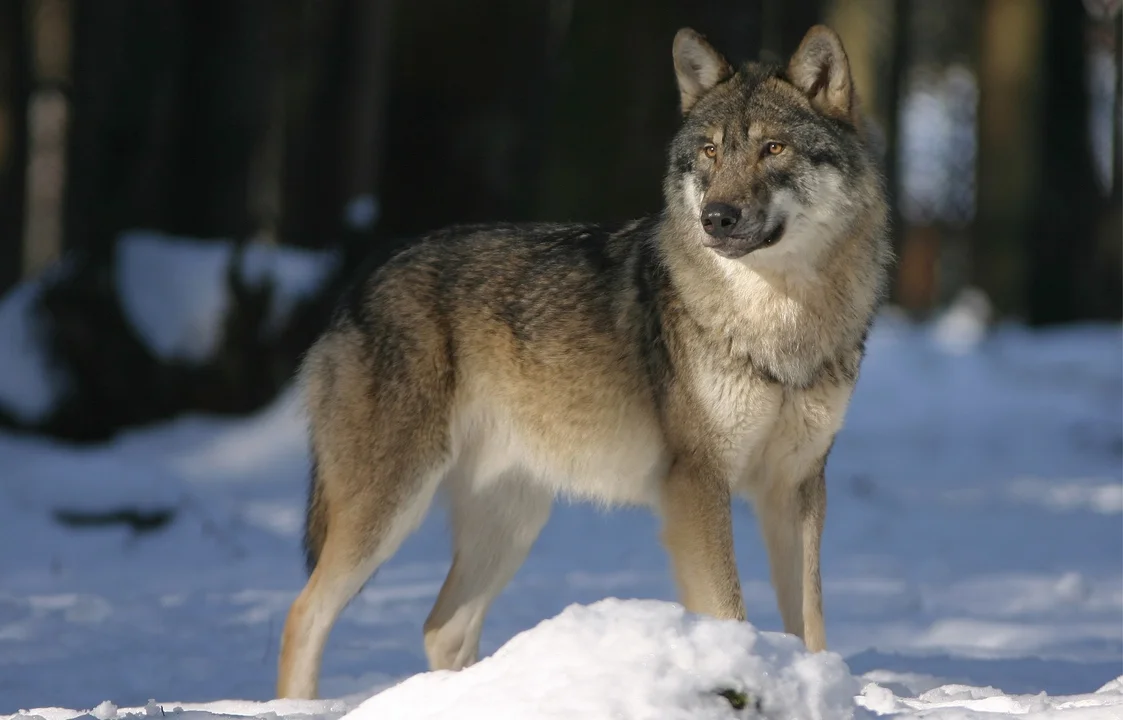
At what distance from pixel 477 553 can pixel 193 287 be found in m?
5.19

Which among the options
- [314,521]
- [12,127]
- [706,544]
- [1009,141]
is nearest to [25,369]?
[314,521]

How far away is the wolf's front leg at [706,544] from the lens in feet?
15.1

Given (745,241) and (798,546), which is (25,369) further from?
(745,241)

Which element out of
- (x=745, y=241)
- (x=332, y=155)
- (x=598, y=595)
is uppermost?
(x=745, y=241)

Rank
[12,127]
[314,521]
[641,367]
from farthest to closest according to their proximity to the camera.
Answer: [12,127], [314,521], [641,367]

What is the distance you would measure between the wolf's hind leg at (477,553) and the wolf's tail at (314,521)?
0.49m

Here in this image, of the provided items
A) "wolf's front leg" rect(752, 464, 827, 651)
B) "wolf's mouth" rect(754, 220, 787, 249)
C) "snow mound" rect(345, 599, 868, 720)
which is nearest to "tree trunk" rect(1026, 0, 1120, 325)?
"wolf's front leg" rect(752, 464, 827, 651)

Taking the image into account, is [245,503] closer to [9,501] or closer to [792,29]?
[9,501]

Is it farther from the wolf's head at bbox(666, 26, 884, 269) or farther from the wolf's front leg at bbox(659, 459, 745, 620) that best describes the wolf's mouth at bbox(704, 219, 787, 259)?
the wolf's front leg at bbox(659, 459, 745, 620)

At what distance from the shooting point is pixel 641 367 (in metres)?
4.95

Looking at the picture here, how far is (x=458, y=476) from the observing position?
5.32 metres

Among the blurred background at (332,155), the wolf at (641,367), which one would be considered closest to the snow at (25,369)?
the blurred background at (332,155)

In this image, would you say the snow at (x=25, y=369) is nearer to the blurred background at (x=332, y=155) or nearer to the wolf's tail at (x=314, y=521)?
the blurred background at (x=332, y=155)

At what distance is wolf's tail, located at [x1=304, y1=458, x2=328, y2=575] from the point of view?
17.1 ft
